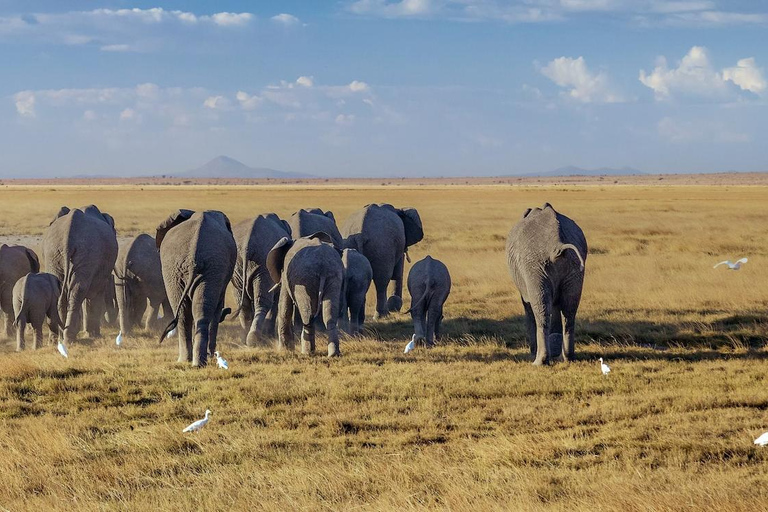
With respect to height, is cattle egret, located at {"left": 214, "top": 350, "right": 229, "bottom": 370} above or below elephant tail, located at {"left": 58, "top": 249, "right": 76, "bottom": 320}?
below

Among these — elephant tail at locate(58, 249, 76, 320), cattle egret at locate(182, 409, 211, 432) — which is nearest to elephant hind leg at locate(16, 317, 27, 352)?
elephant tail at locate(58, 249, 76, 320)

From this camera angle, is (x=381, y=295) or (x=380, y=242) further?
(x=381, y=295)

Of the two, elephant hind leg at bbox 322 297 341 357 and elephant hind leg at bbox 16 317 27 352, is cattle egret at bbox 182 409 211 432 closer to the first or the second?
elephant hind leg at bbox 322 297 341 357

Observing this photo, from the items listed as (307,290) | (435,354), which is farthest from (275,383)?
(435,354)

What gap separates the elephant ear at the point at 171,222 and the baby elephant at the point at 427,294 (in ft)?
11.5

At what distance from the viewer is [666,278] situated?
21.8 meters

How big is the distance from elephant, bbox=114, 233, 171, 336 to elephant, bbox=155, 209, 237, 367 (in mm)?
3611

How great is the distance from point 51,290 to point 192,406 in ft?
18.3

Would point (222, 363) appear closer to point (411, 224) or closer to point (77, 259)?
point (77, 259)

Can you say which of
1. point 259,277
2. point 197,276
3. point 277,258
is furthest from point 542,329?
point 259,277

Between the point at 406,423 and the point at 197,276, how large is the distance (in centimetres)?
409

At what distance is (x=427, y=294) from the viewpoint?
13258 millimetres

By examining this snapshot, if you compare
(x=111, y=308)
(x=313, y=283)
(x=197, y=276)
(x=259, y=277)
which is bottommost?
(x=111, y=308)

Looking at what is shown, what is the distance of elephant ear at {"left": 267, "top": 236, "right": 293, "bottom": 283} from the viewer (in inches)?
500
